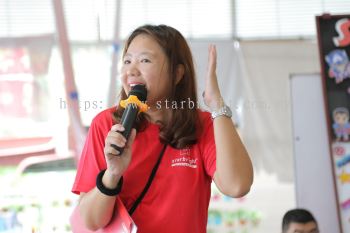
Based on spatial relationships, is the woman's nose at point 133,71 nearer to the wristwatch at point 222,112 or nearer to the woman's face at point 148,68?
the woman's face at point 148,68

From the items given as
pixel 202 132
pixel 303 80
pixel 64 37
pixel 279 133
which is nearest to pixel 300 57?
pixel 303 80

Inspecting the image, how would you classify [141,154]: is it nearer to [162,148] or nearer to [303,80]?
[162,148]

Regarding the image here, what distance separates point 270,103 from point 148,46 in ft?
8.70

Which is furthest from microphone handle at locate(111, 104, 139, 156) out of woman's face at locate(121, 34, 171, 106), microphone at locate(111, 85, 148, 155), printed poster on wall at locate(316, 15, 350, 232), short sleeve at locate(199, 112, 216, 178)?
printed poster on wall at locate(316, 15, 350, 232)

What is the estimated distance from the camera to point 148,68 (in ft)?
3.73

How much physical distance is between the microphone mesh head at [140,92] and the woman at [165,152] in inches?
0.8

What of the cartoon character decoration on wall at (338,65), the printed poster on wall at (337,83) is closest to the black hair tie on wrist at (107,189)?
the printed poster on wall at (337,83)

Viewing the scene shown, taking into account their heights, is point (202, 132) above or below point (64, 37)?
below

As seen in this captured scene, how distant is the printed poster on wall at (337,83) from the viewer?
133 inches

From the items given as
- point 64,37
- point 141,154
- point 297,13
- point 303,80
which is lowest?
point 141,154

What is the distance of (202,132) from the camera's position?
1.19 metres

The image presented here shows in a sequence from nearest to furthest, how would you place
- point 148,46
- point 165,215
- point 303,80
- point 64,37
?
point 165,215, point 148,46, point 64,37, point 303,80

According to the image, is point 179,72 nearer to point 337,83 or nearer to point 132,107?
point 132,107

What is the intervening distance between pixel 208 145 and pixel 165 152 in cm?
11
